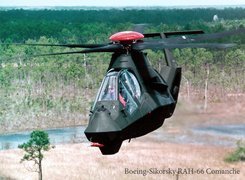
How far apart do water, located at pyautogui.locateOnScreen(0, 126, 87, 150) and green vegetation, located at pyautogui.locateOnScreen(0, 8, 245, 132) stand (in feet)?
3.57

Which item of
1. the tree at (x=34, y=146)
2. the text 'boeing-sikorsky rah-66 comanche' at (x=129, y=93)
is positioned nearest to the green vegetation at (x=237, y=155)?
the tree at (x=34, y=146)

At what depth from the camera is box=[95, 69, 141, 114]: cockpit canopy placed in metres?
12.4

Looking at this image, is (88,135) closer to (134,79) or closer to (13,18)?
(134,79)

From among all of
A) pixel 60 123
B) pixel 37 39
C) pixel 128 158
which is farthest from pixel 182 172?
pixel 37 39

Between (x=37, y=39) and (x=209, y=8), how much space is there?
2209 cm

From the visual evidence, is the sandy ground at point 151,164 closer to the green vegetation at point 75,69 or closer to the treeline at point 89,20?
the green vegetation at point 75,69

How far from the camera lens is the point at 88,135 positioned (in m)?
11.7

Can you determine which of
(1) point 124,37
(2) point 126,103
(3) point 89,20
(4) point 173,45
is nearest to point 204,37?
(4) point 173,45

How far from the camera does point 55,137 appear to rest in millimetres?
46594

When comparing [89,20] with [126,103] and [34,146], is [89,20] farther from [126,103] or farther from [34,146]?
[126,103]

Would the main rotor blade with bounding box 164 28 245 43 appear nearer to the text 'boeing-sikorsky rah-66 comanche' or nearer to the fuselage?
the text 'boeing-sikorsky rah-66 comanche'

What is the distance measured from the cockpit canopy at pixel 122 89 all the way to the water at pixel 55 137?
31375 mm

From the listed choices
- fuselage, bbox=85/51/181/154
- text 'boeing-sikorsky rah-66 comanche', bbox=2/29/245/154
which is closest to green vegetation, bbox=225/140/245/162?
text 'boeing-sikorsky rah-66 comanche', bbox=2/29/245/154

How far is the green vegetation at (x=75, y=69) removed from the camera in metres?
50.2
